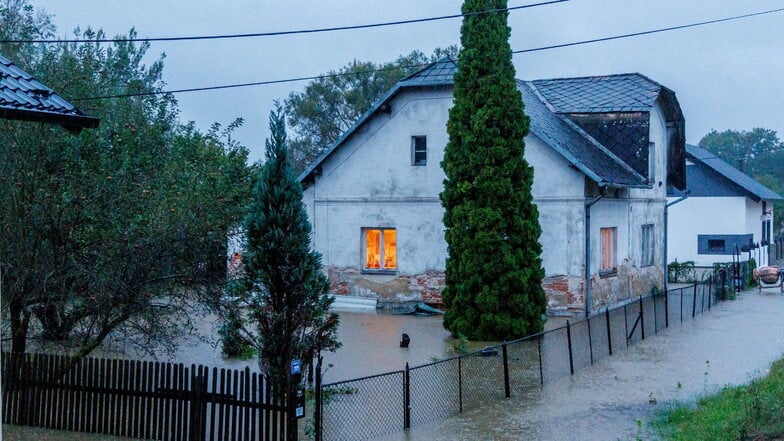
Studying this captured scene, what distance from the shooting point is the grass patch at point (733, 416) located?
1007 centimetres

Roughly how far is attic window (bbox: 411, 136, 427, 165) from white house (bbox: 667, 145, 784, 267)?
18898mm

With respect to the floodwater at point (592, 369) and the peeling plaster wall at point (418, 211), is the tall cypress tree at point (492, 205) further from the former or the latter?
the peeling plaster wall at point (418, 211)

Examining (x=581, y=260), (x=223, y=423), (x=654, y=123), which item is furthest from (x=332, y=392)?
(x=654, y=123)

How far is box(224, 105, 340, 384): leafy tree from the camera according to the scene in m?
12.0

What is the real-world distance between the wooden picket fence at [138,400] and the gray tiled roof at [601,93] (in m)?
18.9

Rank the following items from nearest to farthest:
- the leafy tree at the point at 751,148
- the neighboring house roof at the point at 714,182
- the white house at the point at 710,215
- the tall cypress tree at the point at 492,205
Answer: the tall cypress tree at the point at 492,205 → the neighboring house roof at the point at 714,182 → the white house at the point at 710,215 → the leafy tree at the point at 751,148

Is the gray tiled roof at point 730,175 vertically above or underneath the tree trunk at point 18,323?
above

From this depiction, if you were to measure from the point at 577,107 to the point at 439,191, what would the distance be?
5.62 metres

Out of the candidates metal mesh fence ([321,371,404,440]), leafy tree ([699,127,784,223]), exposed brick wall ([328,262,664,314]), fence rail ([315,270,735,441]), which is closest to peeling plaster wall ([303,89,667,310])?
exposed brick wall ([328,262,664,314])

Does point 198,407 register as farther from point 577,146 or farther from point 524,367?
point 577,146

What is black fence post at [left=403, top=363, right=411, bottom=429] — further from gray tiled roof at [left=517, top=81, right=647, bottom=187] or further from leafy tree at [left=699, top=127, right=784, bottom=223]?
leafy tree at [left=699, top=127, right=784, bottom=223]

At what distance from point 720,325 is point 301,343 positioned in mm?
14411

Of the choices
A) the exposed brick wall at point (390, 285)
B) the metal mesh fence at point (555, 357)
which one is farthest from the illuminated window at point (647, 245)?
the metal mesh fence at point (555, 357)

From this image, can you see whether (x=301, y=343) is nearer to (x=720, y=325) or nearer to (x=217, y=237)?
→ (x=217, y=237)
